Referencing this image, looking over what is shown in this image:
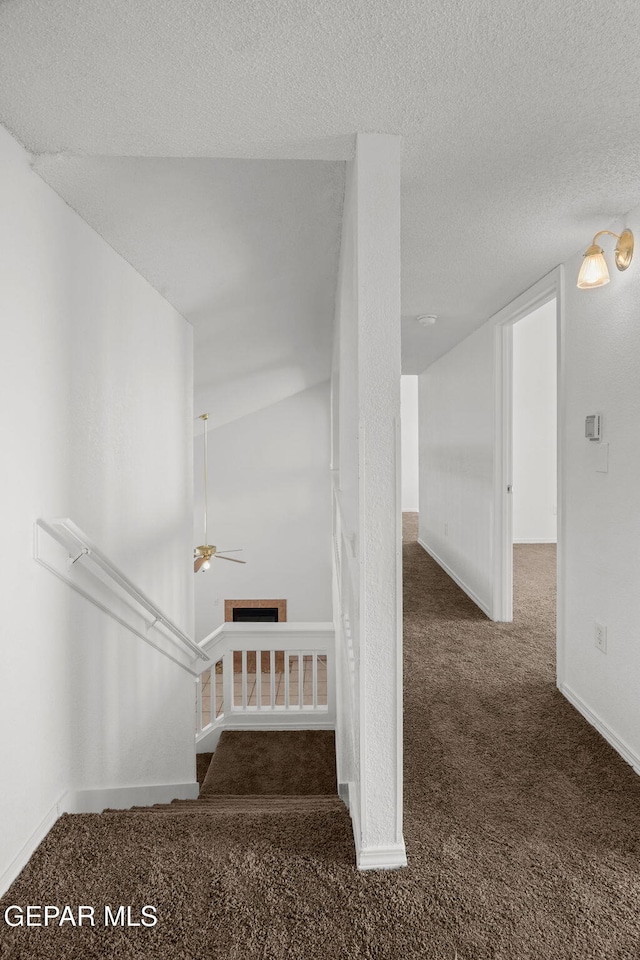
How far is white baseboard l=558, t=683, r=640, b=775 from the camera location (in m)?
2.23

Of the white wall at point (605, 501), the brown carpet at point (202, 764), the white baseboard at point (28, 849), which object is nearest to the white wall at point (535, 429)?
the brown carpet at point (202, 764)

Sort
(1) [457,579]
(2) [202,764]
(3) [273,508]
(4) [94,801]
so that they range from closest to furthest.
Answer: (4) [94,801] < (2) [202,764] < (1) [457,579] < (3) [273,508]

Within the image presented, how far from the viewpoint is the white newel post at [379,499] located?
160 centimetres

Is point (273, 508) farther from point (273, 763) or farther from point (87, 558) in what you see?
point (87, 558)

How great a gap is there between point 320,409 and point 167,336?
17.6 feet

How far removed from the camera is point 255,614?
882cm

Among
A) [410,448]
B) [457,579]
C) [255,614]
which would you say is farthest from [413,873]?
[410,448]

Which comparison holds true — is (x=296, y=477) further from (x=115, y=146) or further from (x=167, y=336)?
(x=115, y=146)

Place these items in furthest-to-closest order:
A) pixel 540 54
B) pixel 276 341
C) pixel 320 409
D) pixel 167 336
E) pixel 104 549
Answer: pixel 320 409 < pixel 276 341 < pixel 167 336 < pixel 104 549 < pixel 540 54

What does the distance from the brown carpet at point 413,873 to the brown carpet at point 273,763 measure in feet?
5.87

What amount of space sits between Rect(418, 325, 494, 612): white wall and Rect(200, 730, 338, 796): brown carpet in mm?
1664

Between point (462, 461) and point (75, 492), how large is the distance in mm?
3650

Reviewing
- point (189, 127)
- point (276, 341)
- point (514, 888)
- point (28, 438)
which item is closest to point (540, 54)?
point (189, 127)

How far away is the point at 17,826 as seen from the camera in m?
1.67
